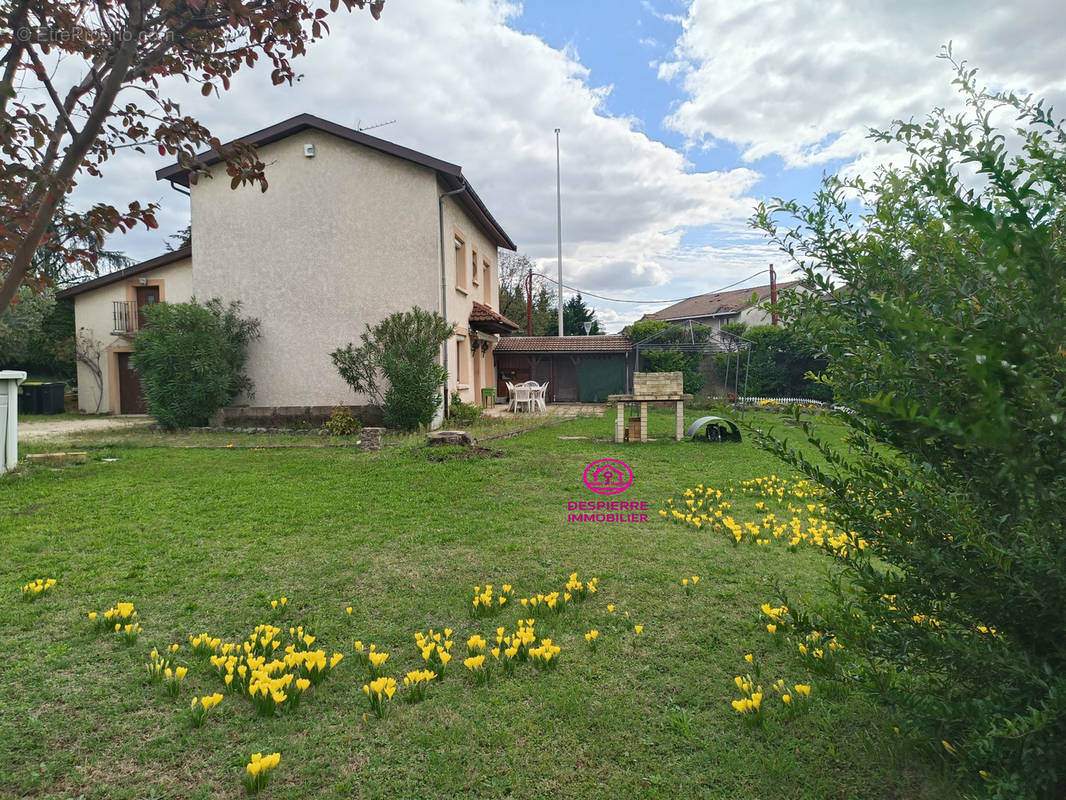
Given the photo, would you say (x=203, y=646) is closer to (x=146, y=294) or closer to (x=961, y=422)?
(x=961, y=422)

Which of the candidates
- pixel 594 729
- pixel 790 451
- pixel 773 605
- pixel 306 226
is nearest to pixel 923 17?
pixel 790 451

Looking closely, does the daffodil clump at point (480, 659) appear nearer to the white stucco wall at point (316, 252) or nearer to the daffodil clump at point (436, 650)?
the daffodil clump at point (436, 650)

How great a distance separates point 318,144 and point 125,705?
13262 millimetres

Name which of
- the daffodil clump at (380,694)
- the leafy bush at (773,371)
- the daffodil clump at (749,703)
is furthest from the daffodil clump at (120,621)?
the leafy bush at (773,371)

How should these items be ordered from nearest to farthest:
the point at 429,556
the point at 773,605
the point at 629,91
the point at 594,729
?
the point at 594,729 < the point at 773,605 < the point at 429,556 < the point at 629,91

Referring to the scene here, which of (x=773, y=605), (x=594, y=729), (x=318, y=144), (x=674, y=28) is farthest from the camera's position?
(x=318, y=144)

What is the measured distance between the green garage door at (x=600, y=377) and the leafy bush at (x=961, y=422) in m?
20.5

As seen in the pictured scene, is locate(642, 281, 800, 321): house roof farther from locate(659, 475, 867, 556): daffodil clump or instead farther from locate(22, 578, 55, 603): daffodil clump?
locate(22, 578, 55, 603): daffodil clump

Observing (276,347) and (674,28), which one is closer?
(674,28)

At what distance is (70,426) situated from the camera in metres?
14.3

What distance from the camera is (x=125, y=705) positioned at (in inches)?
95.0

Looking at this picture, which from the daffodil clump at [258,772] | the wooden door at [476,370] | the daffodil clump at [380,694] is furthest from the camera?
the wooden door at [476,370]

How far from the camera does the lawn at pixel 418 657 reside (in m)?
1.99

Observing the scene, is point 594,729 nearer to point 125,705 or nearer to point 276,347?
point 125,705
